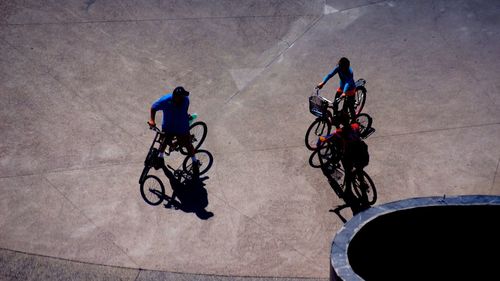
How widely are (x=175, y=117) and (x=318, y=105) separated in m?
2.56

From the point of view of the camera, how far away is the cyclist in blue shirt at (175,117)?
7.99 m

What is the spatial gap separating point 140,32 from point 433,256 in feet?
29.4

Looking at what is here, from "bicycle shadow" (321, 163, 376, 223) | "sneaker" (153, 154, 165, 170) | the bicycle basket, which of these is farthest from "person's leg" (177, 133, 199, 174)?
"bicycle shadow" (321, 163, 376, 223)

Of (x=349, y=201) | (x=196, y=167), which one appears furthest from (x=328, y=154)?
(x=196, y=167)

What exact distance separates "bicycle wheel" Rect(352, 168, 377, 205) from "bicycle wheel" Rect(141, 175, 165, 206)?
11.3 ft

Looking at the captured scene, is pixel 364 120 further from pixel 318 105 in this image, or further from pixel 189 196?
pixel 189 196

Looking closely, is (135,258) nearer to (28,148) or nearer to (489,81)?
(28,148)

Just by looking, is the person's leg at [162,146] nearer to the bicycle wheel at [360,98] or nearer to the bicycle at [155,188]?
the bicycle at [155,188]

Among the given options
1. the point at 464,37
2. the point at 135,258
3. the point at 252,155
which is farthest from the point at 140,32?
the point at 464,37

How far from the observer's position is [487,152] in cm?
920

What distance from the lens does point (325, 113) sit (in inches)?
353

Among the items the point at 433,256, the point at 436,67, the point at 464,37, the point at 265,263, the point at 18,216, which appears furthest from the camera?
the point at 464,37

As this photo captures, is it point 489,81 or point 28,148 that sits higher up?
point 489,81

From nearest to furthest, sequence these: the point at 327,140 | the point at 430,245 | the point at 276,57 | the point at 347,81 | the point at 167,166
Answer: the point at 430,245
the point at 327,140
the point at 347,81
the point at 167,166
the point at 276,57
